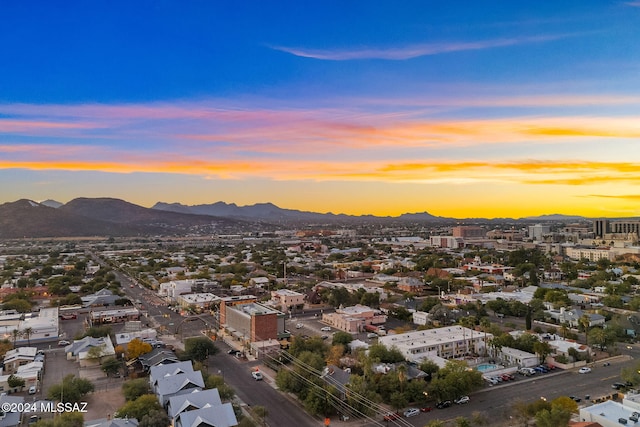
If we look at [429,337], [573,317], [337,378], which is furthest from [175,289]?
[573,317]

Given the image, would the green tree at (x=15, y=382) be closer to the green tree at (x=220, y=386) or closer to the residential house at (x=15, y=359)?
the residential house at (x=15, y=359)

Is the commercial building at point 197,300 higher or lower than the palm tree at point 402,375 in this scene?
lower

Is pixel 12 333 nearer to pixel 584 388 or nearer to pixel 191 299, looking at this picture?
pixel 191 299

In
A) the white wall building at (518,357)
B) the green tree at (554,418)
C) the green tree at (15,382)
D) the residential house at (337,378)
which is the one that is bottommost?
the green tree at (15,382)

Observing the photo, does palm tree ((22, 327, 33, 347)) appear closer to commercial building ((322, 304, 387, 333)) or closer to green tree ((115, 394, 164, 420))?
green tree ((115, 394, 164, 420))

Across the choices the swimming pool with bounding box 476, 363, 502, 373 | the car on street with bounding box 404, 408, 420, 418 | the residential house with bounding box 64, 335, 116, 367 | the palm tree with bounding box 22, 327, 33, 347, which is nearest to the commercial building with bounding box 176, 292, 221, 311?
the palm tree with bounding box 22, 327, 33, 347

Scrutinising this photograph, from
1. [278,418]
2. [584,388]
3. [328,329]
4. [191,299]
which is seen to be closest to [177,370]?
[278,418]

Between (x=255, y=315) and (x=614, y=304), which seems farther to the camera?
(x=614, y=304)

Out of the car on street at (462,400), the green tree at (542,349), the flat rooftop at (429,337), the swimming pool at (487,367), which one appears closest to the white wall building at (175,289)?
the flat rooftop at (429,337)
